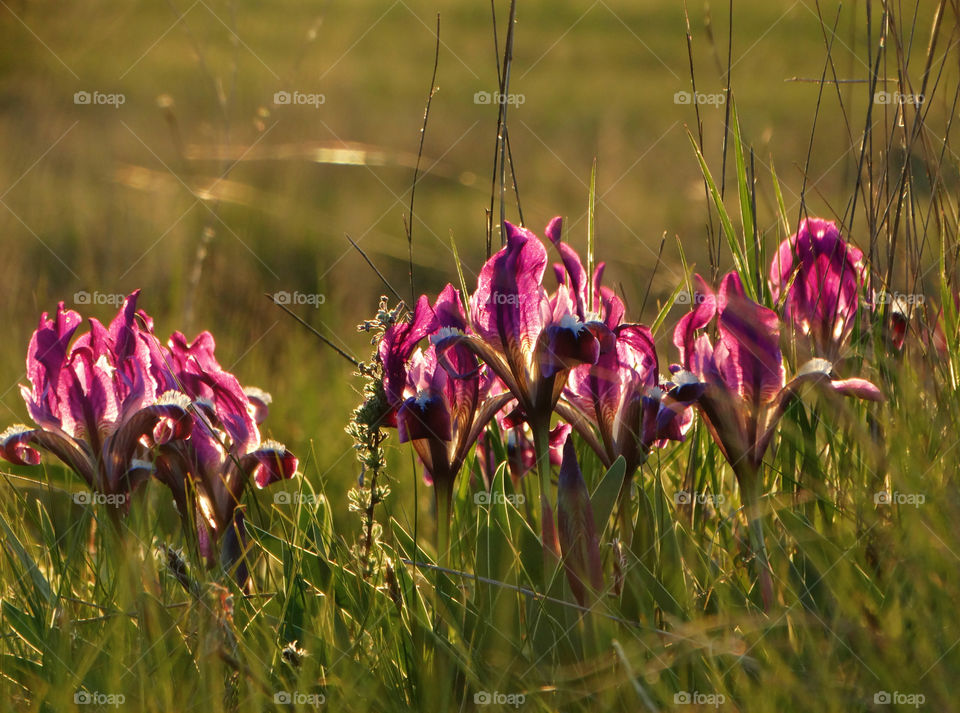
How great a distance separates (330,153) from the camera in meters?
2.10

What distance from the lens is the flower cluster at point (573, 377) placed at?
149cm

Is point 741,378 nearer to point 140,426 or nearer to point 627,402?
point 627,402

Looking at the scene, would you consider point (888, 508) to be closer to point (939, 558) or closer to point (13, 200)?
point (939, 558)

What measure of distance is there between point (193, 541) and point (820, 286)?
4.01ft

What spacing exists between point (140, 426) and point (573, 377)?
2.43 ft

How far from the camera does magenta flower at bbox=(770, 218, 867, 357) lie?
6.09 feet

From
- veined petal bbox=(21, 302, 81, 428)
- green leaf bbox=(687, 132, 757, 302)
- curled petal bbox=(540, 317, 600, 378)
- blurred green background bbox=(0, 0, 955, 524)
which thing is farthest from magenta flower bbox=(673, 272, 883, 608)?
veined petal bbox=(21, 302, 81, 428)

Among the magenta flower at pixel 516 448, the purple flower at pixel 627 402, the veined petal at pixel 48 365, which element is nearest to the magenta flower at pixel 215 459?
the veined petal at pixel 48 365

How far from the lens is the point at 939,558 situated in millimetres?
1304

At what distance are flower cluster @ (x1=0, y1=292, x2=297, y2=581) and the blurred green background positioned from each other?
30 cm

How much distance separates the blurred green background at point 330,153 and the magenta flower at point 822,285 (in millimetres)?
100

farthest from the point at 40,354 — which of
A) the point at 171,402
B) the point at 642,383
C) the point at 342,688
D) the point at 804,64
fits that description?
the point at 804,64

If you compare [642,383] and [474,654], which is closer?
[474,654]

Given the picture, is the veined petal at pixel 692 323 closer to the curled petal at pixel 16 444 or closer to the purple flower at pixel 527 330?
the purple flower at pixel 527 330
